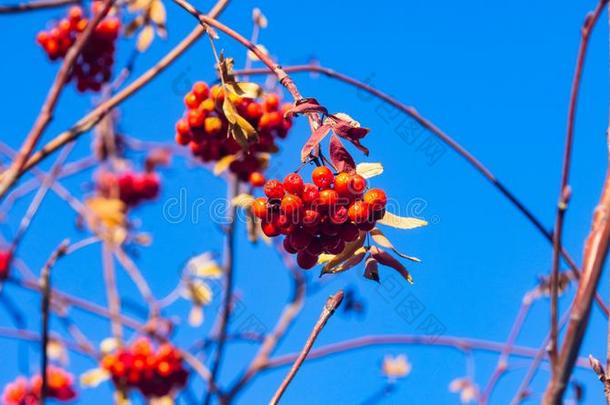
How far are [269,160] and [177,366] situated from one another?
4.37 feet

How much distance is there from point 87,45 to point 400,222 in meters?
2.11

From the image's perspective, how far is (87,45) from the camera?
9.93 feet

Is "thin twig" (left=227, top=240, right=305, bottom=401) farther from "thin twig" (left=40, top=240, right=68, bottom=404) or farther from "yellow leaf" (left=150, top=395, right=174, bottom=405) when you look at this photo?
"thin twig" (left=40, top=240, right=68, bottom=404)

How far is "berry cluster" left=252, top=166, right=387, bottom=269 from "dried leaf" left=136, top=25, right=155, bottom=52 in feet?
4.43

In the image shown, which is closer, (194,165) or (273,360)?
(273,360)

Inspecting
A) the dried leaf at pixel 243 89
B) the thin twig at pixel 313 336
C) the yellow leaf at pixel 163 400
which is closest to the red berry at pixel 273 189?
the dried leaf at pixel 243 89

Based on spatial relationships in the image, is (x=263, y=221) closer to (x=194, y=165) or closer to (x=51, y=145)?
(x=51, y=145)

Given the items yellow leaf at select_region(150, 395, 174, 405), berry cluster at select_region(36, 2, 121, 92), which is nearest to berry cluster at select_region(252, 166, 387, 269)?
berry cluster at select_region(36, 2, 121, 92)

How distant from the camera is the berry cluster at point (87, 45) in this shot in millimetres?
3049

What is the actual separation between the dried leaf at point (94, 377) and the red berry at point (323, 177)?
2450 mm

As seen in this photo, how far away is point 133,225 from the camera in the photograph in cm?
427

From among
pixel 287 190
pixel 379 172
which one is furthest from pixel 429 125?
pixel 287 190

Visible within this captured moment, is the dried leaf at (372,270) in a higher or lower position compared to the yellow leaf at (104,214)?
lower

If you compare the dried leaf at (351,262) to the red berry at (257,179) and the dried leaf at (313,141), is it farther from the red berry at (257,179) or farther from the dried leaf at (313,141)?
the red berry at (257,179)
